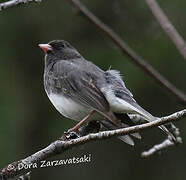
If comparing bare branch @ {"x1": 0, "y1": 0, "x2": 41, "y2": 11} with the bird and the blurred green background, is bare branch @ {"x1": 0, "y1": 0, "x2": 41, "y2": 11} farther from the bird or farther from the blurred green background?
the blurred green background

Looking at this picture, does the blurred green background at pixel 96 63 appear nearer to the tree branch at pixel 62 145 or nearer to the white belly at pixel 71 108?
the white belly at pixel 71 108

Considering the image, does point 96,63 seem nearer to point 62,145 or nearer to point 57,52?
point 57,52

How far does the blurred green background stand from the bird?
1.09 meters

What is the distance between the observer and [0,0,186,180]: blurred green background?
16.5ft

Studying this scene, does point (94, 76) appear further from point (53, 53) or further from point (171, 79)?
point (171, 79)

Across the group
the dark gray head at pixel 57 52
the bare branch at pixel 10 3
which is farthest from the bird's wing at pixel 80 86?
the bare branch at pixel 10 3

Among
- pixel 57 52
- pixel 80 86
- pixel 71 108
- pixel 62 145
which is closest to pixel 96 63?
pixel 57 52

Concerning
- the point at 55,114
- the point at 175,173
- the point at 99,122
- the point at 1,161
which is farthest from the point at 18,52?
the point at 99,122

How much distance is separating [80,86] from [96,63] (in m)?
1.73

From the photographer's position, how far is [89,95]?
11.0 feet

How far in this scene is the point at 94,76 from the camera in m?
3.54

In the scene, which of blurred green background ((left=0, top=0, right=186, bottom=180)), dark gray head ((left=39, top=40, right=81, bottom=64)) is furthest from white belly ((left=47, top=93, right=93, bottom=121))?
blurred green background ((left=0, top=0, right=186, bottom=180))

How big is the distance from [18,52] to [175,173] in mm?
2325

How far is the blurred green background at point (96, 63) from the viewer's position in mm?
5031
